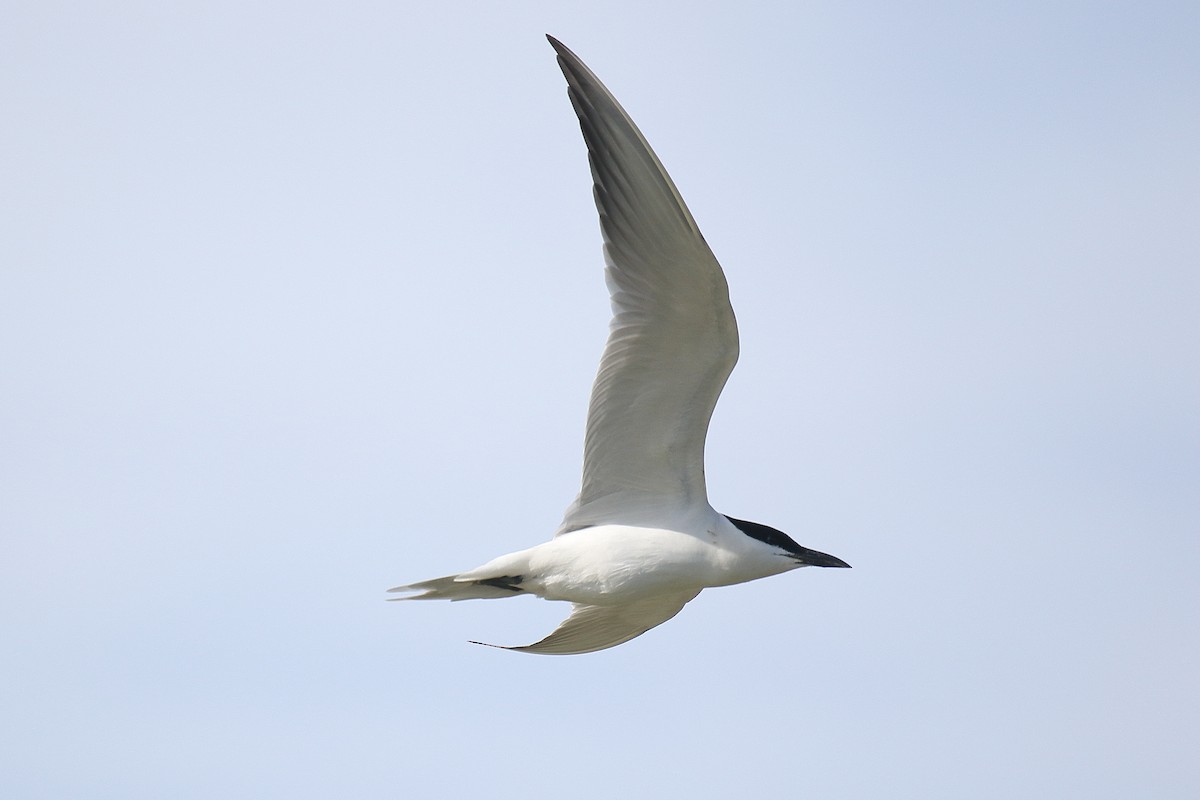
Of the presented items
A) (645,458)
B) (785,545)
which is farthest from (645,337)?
(785,545)

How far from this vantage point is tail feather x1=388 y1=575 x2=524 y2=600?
1130cm

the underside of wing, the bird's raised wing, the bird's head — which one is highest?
the bird's raised wing

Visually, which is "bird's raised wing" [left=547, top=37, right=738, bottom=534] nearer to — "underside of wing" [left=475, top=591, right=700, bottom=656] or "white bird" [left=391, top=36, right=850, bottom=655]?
"white bird" [left=391, top=36, right=850, bottom=655]

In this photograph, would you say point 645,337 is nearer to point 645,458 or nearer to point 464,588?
point 645,458

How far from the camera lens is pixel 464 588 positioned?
1140cm

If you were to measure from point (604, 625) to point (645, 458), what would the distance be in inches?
57.6

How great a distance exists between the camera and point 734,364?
423 inches

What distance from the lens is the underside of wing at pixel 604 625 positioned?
11703 mm

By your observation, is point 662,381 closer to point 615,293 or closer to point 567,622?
point 615,293

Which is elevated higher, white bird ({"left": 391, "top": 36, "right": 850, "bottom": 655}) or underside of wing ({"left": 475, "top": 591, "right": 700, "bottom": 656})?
white bird ({"left": 391, "top": 36, "right": 850, "bottom": 655})

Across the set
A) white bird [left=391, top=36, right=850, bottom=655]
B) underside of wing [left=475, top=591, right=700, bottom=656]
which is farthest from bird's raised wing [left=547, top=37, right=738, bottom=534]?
underside of wing [left=475, top=591, right=700, bottom=656]

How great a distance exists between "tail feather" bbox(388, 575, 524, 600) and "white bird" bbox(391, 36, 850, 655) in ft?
0.04

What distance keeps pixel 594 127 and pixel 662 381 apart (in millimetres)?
1905

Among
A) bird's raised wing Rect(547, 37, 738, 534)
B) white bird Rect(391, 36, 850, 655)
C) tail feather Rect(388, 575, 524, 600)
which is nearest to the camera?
bird's raised wing Rect(547, 37, 738, 534)
